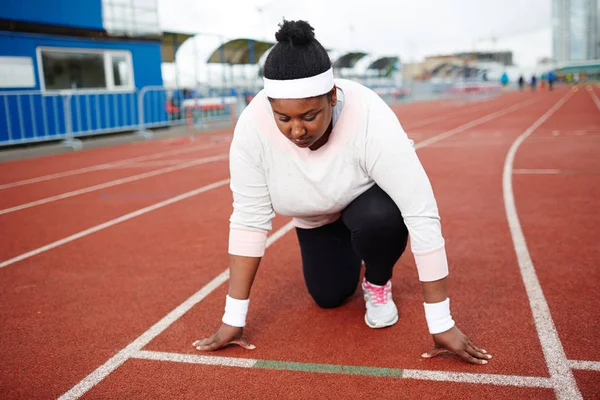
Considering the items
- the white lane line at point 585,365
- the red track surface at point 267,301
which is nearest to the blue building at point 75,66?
the red track surface at point 267,301

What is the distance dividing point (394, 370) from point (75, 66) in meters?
15.3

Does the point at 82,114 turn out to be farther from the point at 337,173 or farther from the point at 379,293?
the point at 337,173

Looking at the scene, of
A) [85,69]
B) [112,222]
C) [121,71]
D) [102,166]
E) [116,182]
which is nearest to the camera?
[112,222]

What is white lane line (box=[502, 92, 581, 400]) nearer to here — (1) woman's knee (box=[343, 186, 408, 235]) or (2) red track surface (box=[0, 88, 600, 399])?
(2) red track surface (box=[0, 88, 600, 399])

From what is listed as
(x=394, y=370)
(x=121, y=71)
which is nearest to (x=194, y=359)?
(x=394, y=370)

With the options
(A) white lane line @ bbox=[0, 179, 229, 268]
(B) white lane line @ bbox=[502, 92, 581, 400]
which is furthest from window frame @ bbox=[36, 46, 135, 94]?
(B) white lane line @ bbox=[502, 92, 581, 400]

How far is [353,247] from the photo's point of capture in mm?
2889

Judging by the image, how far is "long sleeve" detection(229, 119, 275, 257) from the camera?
2646 millimetres

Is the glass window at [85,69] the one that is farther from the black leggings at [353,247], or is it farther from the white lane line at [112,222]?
the black leggings at [353,247]

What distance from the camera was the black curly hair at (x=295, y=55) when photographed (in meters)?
2.22

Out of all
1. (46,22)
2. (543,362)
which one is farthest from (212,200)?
(46,22)

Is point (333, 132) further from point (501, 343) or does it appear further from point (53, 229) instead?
point (53, 229)

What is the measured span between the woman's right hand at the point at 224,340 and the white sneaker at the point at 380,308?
2.14ft

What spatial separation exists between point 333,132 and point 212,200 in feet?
14.0
